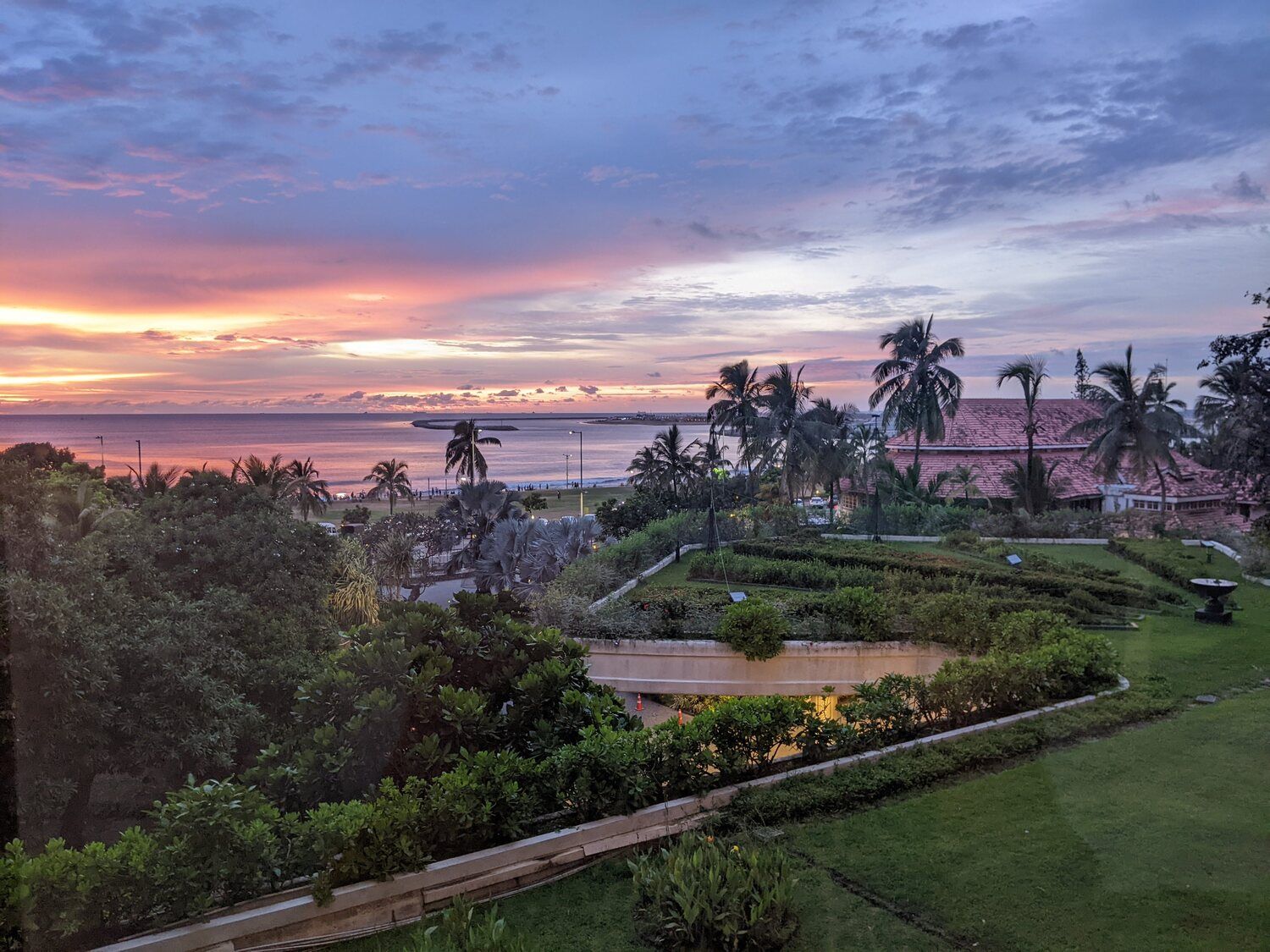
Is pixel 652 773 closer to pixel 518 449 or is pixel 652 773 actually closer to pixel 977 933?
pixel 977 933

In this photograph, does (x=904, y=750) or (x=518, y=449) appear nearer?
(x=904, y=750)

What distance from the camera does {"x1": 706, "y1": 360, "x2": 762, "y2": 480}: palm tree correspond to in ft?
99.7

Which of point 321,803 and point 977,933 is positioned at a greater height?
point 321,803

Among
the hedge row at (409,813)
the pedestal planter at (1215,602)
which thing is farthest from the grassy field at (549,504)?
the hedge row at (409,813)

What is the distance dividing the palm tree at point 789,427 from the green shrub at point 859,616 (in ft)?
51.5

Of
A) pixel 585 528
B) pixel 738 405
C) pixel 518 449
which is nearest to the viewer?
pixel 585 528

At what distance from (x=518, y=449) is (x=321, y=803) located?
15802cm

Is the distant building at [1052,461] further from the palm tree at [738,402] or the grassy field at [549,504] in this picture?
the grassy field at [549,504]

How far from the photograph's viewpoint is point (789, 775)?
23.0 ft

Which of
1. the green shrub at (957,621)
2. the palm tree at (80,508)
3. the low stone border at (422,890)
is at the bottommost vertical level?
the low stone border at (422,890)

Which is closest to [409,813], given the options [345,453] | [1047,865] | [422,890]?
[422,890]

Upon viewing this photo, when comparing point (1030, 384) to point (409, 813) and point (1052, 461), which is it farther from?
point (409, 813)

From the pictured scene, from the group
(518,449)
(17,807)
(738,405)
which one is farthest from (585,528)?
(518,449)

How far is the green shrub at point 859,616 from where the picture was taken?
12266 millimetres
